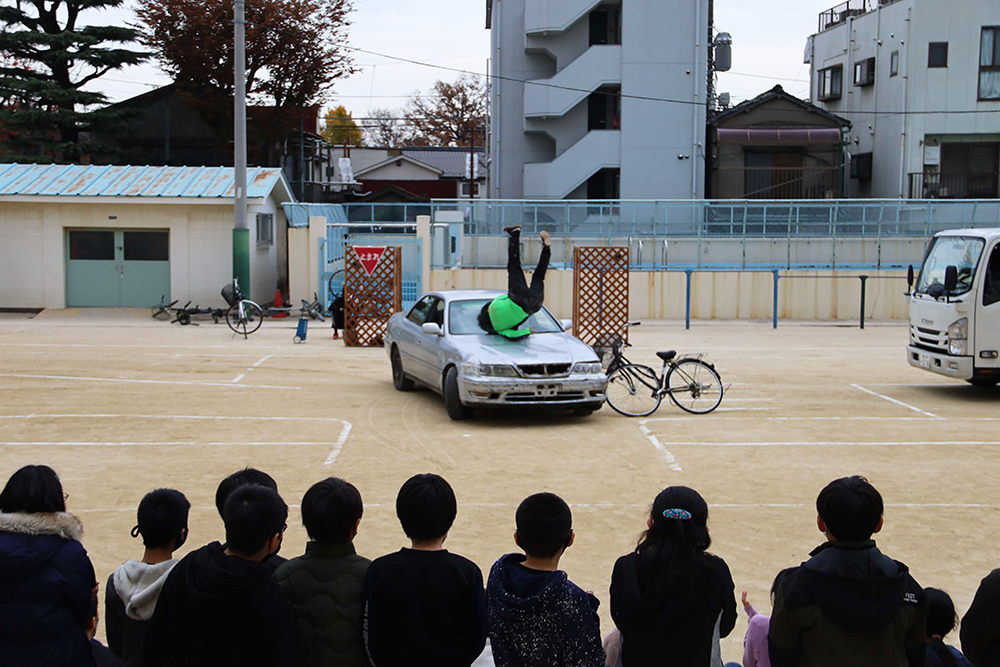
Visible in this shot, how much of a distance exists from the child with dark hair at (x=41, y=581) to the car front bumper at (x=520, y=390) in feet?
25.4

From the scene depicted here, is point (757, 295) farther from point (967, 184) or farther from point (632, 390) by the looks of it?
point (632, 390)

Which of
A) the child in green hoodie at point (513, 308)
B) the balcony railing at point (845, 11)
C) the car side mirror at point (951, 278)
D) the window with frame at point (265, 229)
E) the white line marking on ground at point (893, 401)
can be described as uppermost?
the balcony railing at point (845, 11)

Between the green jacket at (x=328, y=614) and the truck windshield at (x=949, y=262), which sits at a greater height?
the truck windshield at (x=949, y=262)

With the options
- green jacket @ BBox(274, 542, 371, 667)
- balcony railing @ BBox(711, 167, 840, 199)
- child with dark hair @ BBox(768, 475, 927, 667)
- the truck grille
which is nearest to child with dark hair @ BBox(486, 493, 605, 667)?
green jacket @ BBox(274, 542, 371, 667)

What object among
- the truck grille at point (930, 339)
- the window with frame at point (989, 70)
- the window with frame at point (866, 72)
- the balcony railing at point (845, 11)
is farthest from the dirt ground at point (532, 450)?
the balcony railing at point (845, 11)

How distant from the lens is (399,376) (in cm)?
1422

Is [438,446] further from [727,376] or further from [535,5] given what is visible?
[535,5]

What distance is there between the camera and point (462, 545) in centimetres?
697

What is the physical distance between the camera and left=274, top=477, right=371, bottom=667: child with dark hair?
3.70m

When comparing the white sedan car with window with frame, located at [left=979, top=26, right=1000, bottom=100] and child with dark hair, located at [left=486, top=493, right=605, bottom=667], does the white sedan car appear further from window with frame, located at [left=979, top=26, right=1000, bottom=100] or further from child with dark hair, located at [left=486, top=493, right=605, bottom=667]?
window with frame, located at [left=979, top=26, right=1000, bottom=100]

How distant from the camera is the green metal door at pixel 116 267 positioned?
25.3 m

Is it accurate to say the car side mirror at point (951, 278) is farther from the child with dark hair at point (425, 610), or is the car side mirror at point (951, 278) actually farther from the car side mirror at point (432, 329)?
the child with dark hair at point (425, 610)

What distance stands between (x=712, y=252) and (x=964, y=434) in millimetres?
17704

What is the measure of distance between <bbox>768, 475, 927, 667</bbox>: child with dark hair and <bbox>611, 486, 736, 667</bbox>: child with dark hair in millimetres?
230
